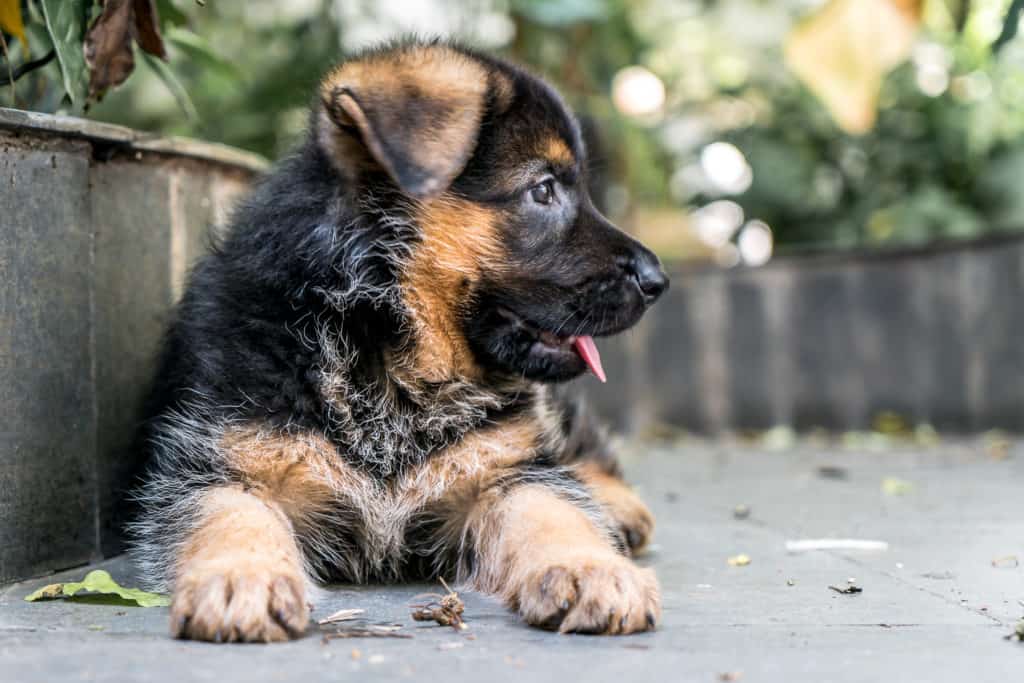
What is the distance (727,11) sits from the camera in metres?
9.25

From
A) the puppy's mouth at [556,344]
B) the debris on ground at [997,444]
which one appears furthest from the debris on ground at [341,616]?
the debris on ground at [997,444]

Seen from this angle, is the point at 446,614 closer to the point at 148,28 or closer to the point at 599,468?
the point at 599,468

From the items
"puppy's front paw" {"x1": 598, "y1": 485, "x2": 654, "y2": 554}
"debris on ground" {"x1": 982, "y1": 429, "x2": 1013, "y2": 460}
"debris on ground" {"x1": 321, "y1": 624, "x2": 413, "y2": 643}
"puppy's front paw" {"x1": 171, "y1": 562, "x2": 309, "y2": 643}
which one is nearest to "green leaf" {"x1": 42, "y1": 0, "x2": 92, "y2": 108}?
"puppy's front paw" {"x1": 171, "y1": 562, "x2": 309, "y2": 643}

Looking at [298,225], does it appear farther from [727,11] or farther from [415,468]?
[727,11]

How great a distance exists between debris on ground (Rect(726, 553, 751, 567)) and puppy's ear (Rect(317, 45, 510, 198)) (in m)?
1.38

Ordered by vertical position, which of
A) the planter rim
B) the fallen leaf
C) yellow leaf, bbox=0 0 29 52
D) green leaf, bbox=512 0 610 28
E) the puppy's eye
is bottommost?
the puppy's eye

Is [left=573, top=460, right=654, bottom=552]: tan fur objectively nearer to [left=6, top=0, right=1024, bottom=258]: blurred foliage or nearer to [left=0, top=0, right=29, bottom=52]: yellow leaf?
[left=0, top=0, right=29, bottom=52]: yellow leaf

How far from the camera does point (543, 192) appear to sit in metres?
3.25

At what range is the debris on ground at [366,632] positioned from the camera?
244cm

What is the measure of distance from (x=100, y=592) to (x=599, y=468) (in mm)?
1830

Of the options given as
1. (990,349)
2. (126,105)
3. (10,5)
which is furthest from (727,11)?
(10,5)

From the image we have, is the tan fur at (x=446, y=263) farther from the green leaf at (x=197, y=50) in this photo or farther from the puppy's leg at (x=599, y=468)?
the green leaf at (x=197, y=50)

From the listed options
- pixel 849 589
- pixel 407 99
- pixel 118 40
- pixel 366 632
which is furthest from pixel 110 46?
pixel 849 589

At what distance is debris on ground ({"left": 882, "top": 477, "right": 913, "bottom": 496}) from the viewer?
509 cm
